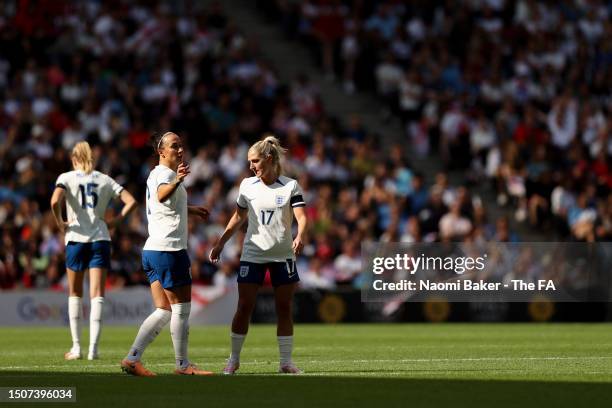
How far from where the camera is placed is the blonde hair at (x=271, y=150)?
13.2 metres

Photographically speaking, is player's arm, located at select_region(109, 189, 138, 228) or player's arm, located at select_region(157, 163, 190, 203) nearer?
player's arm, located at select_region(157, 163, 190, 203)

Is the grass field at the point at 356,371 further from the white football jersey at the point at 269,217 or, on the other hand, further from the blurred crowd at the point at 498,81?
the blurred crowd at the point at 498,81

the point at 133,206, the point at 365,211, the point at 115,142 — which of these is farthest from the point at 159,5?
the point at 133,206

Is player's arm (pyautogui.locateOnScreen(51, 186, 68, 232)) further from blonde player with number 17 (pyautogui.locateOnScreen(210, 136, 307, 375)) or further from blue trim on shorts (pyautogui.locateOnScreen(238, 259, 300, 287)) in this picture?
blue trim on shorts (pyautogui.locateOnScreen(238, 259, 300, 287))

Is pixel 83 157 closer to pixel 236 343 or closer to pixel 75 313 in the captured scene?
pixel 75 313

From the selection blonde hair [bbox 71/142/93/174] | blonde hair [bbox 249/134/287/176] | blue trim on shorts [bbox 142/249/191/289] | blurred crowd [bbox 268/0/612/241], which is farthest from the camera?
blurred crowd [bbox 268/0/612/241]

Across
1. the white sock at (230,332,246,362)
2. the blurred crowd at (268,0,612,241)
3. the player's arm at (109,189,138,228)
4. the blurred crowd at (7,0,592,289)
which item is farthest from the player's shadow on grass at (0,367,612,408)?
the blurred crowd at (268,0,612,241)

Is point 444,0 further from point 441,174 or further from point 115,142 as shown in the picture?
point 115,142

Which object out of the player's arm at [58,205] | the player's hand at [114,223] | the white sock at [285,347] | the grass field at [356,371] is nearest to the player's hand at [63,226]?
the player's arm at [58,205]

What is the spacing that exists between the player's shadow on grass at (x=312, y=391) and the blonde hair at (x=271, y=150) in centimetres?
200

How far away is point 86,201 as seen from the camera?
1616 centimetres

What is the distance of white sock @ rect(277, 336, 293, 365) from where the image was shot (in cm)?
1325

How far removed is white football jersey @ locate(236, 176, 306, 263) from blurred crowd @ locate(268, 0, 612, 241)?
54.4 ft

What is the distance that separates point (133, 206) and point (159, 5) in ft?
58.2
